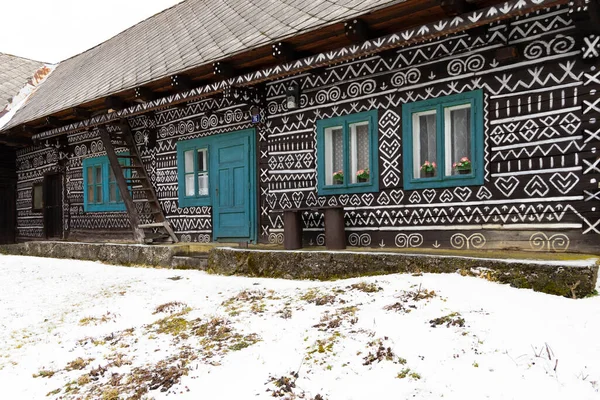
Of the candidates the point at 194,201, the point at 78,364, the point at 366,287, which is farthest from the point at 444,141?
the point at 194,201

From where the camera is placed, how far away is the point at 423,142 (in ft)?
22.1

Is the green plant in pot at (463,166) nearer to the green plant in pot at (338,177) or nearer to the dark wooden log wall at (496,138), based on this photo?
the dark wooden log wall at (496,138)

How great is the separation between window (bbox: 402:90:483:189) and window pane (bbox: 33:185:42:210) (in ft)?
39.1

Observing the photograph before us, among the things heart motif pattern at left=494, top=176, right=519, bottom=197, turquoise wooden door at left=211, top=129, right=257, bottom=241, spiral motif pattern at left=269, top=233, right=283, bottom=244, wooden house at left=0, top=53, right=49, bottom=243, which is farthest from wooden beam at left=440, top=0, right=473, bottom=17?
wooden house at left=0, top=53, right=49, bottom=243

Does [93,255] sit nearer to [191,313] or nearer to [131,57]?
[131,57]

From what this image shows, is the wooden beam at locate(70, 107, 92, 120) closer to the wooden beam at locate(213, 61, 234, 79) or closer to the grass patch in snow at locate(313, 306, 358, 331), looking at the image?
the wooden beam at locate(213, 61, 234, 79)

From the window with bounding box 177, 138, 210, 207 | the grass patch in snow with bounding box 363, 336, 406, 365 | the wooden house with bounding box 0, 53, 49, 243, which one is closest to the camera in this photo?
the grass patch in snow with bounding box 363, 336, 406, 365

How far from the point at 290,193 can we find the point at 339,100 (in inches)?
68.4

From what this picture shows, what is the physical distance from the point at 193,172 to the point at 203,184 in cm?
35

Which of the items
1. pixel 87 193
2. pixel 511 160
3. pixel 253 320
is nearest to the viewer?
pixel 253 320

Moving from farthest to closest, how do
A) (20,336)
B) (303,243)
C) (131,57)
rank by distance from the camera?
(131,57)
(303,243)
(20,336)

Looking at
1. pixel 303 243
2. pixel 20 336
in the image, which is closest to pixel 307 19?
pixel 303 243

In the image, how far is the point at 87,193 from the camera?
1235 centimetres

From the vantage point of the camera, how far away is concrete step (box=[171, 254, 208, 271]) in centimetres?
816
